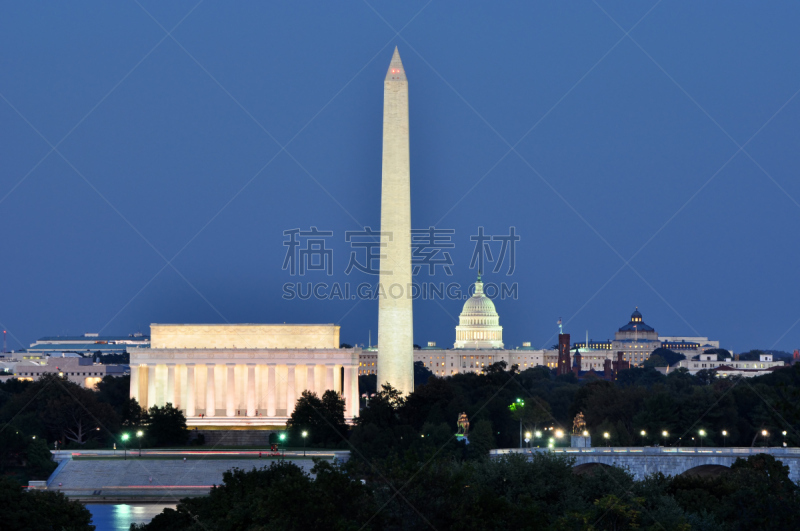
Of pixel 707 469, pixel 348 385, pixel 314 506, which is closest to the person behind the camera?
pixel 314 506

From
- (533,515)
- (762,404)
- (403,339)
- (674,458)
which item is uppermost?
(403,339)

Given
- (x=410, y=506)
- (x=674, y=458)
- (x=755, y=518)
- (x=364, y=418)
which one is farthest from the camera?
(x=364, y=418)

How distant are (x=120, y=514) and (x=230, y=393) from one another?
1818 inches

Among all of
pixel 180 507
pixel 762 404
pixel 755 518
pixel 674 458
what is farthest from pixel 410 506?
pixel 762 404

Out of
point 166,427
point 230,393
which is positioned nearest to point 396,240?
point 166,427

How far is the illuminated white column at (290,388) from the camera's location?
4796 inches

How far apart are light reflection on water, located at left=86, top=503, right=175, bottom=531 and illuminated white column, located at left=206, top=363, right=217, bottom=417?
128ft

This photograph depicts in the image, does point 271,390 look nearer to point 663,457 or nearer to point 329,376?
point 329,376

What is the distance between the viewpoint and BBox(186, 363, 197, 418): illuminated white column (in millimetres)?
121688

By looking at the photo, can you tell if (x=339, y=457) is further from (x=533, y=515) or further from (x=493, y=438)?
(x=533, y=515)

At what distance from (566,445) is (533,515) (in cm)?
4730

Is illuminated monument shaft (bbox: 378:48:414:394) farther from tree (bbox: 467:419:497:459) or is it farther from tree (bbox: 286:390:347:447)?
tree (bbox: 467:419:497:459)

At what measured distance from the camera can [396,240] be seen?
359 ft

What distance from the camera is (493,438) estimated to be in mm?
95500
